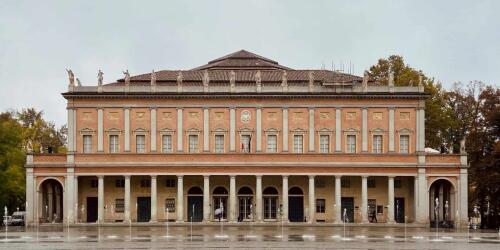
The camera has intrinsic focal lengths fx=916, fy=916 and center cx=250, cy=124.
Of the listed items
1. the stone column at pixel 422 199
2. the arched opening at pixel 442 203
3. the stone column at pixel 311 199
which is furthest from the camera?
the stone column at pixel 311 199

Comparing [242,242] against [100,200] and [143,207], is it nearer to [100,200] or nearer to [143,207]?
[100,200]

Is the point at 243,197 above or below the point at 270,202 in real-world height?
above

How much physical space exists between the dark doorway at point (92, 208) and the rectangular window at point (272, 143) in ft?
50.7

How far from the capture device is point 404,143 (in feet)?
251

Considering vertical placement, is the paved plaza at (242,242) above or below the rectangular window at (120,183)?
below

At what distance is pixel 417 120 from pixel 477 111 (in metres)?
10.7

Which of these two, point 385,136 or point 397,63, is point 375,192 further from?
point 397,63

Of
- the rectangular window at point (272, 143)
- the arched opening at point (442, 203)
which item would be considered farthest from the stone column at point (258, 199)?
the arched opening at point (442, 203)

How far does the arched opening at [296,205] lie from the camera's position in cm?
7762

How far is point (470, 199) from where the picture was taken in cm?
8456

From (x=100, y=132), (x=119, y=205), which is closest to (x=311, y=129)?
(x=119, y=205)

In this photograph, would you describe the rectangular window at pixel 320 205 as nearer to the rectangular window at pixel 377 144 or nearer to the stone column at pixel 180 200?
the rectangular window at pixel 377 144

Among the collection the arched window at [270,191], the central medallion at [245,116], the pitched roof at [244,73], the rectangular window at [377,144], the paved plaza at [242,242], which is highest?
the pitched roof at [244,73]

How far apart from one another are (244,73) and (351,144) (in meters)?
12.4
